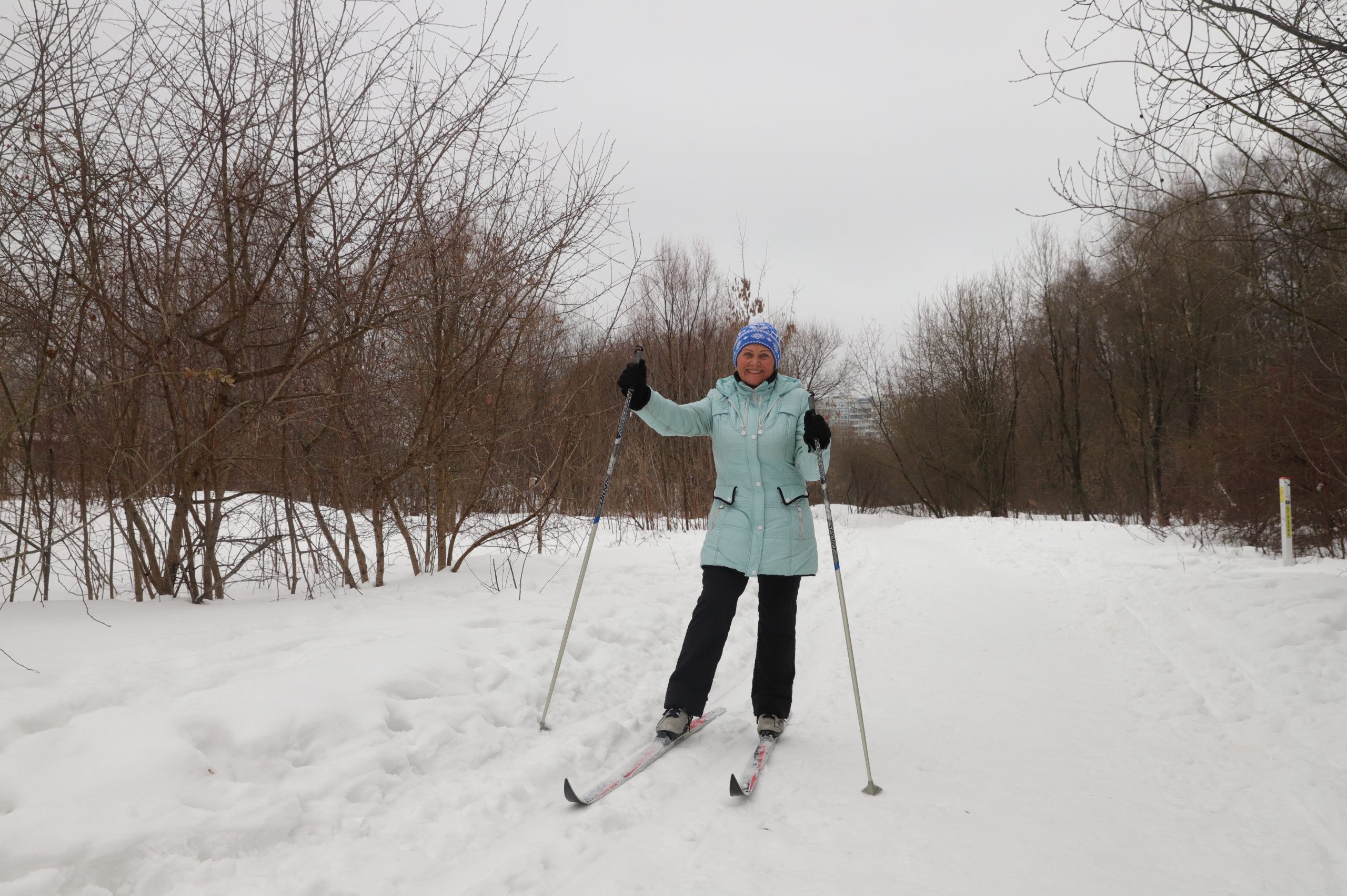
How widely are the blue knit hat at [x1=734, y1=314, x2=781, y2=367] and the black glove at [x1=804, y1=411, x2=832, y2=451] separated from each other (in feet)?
1.51

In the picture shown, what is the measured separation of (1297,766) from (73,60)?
7.03 metres

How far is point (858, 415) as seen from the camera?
110 ft

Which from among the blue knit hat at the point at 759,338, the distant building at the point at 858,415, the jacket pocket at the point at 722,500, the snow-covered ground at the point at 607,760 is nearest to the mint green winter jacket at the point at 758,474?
the jacket pocket at the point at 722,500

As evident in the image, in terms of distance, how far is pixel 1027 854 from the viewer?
2.75 m

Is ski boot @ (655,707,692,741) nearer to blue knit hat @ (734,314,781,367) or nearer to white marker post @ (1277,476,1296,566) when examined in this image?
blue knit hat @ (734,314,781,367)

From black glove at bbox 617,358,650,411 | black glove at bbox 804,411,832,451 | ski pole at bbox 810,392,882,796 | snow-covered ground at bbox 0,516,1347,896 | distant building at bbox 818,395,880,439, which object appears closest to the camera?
snow-covered ground at bbox 0,516,1347,896

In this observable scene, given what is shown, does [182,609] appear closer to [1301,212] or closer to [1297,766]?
[1297,766]

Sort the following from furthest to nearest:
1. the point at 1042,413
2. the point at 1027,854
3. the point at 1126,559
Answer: the point at 1042,413
the point at 1126,559
the point at 1027,854

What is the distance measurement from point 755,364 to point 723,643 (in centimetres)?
149

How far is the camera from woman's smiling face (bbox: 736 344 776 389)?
416 centimetres

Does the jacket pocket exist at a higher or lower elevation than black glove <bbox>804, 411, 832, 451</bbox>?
lower

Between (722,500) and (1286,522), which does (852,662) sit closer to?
(722,500)

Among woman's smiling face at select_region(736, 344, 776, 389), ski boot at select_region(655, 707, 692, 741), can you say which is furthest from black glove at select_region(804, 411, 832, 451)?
ski boot at select_region(655, 707, 692, 741)

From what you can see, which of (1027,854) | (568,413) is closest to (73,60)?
(568,413)
